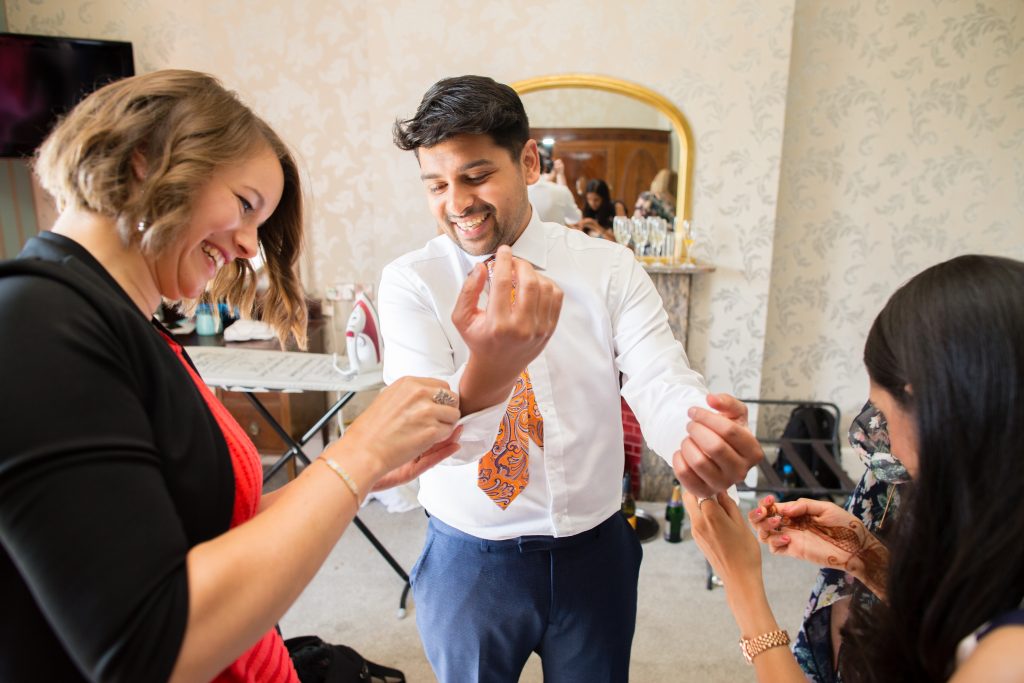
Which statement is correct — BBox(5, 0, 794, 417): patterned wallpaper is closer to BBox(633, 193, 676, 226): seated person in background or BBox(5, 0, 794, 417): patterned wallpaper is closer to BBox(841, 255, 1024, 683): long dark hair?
BBox(633, 193, 676, 226): seated person in background

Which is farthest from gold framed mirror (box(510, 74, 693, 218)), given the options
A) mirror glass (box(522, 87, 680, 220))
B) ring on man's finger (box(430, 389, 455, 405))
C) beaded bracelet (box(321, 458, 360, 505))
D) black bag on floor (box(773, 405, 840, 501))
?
beaded bracelet (box(321, 458, 360, 505))

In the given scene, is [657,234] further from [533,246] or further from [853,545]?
[853,545]

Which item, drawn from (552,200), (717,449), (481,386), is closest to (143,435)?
(481,386)

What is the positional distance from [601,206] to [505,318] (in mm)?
2409

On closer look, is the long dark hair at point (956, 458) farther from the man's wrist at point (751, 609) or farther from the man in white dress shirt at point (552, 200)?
the man in white dress shirt at point (552, 200)

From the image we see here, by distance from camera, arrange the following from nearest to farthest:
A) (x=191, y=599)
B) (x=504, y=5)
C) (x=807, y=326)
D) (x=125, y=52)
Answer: (x=191, y=599) → (x=504, y=5) → (x=125, y=52) → (x=807, y=326)

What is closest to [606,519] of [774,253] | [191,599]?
[191,599]

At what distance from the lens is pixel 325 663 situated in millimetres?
1771

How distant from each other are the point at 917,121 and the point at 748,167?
Answer: 84cm

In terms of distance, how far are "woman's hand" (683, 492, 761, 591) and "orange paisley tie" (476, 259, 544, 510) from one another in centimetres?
33

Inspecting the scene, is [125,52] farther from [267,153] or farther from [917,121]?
[917,121]

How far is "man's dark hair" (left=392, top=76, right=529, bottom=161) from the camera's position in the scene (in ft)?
3.80

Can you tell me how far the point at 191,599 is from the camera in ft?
1.63

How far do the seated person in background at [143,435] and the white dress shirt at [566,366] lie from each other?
46cm
